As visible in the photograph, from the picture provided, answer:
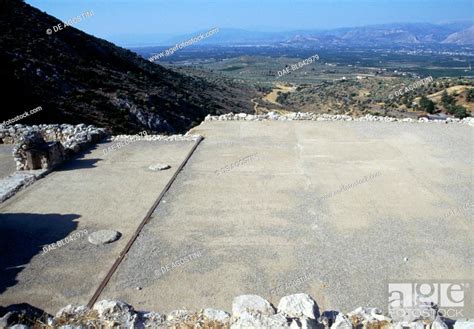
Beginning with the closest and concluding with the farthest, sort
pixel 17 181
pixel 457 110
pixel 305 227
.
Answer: pixel 305 227, pixel 17 181, pixel 457 110

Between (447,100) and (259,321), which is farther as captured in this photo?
(447,100)

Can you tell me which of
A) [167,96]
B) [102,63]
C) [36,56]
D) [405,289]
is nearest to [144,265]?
[405,289]

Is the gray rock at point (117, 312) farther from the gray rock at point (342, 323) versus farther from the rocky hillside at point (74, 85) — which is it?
the rocky hillside at point (74, 85)

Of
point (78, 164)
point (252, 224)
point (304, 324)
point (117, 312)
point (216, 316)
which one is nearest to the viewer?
point (304, 324)

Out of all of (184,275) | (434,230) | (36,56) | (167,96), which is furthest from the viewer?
(167,96)

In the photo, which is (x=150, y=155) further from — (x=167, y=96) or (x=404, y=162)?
(x=167, y=96)

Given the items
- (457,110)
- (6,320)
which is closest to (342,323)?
(6,320)

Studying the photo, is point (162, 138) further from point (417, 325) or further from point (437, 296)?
point (417, 325)
